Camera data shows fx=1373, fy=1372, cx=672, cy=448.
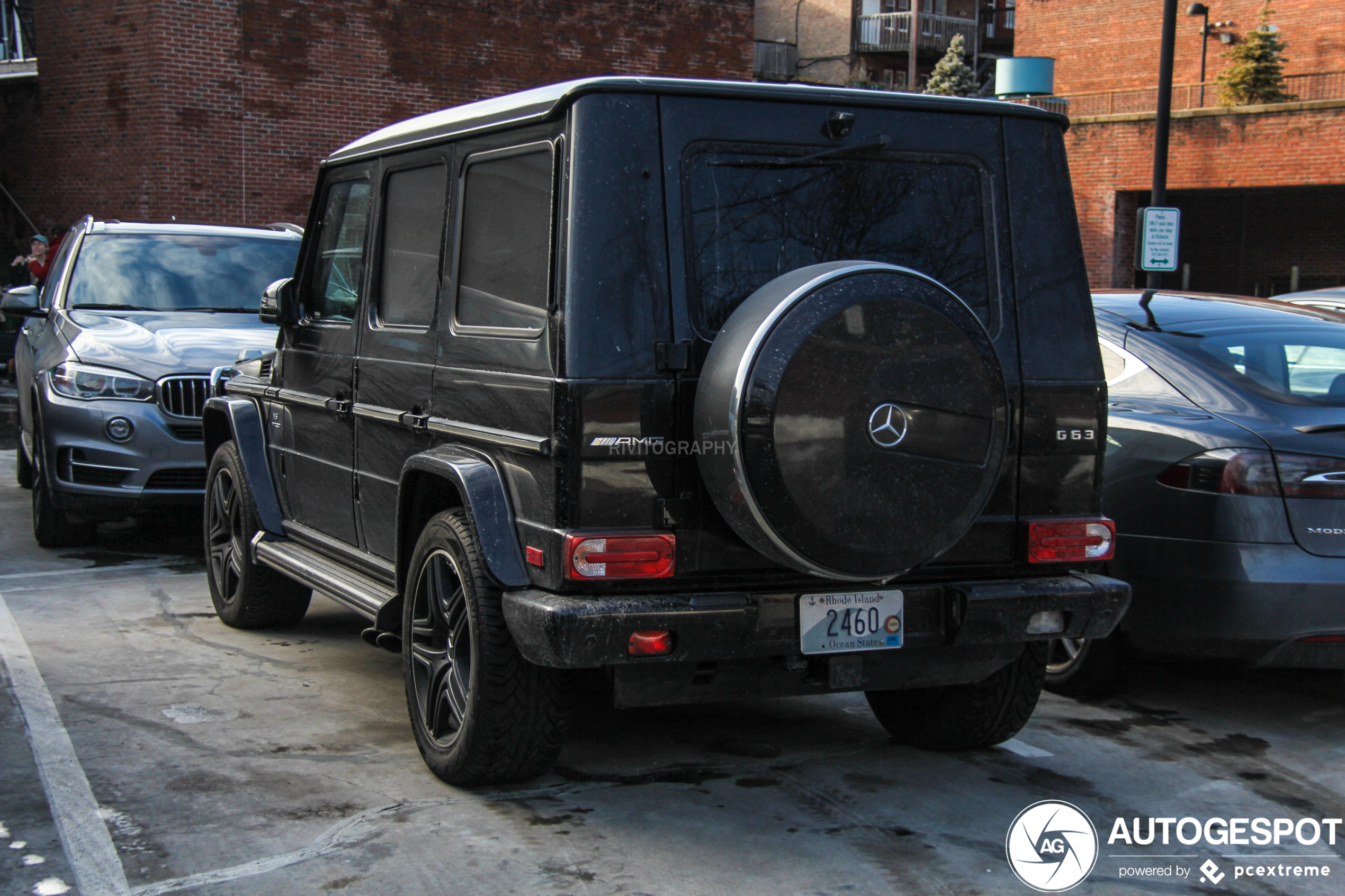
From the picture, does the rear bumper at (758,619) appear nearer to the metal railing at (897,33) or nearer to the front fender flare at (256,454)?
the front fender flare at (256,454)

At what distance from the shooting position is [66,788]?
427 cm

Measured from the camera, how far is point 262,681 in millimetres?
5625

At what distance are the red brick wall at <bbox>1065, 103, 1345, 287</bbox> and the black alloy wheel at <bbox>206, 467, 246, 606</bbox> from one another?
2469 cm

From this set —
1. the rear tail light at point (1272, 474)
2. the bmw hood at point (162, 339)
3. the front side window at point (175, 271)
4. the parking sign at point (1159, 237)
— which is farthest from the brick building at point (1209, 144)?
the rear tail light at point (1272, 474)

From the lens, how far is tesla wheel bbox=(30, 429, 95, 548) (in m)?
8.40

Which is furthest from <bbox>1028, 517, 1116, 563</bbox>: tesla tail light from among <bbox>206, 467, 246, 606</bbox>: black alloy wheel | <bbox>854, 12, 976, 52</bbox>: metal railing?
<bbox>854, 12, 976, 52</bbox>: metal railing

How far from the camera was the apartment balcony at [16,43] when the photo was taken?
23.3 metres

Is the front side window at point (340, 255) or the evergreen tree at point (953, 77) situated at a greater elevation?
the evergreen tree at point (953, 77)

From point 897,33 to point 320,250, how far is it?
55.8m

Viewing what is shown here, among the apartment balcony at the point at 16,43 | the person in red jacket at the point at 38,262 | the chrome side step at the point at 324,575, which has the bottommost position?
the chrome side step at the point at 324,575

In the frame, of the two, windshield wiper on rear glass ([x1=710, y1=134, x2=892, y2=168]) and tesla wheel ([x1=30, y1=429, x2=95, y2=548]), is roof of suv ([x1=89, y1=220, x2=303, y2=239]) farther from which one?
windshield wiper on rear glass ([x1=710, y1=134, x2=892, y2=168])

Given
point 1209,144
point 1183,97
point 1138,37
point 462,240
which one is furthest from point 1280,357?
point 1138,37

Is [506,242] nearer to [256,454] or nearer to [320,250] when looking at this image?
[320,250]

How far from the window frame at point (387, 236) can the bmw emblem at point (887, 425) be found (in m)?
1.57
